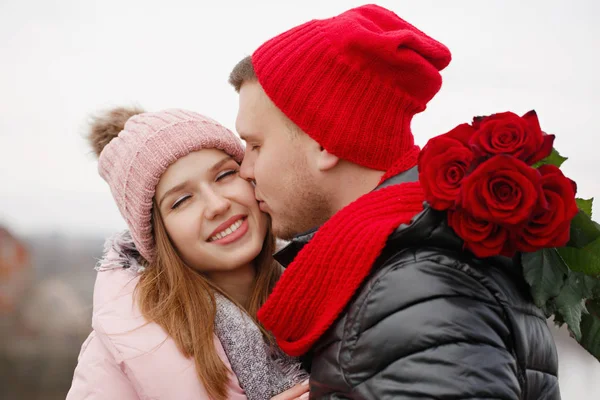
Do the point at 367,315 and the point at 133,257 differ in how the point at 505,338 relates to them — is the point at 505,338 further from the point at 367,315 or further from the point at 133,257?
the point at 133,257

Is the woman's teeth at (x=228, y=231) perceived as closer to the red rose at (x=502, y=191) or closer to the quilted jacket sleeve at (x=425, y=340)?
the quilted jacket sleeve at (x=425, y=340)

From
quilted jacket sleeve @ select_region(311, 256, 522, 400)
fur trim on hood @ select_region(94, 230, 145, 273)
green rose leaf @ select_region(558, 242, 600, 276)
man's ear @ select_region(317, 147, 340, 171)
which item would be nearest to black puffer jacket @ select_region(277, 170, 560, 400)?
quilted jacket sleeve @ select_region(311, 256, 522, 400)

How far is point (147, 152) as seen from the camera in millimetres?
2047

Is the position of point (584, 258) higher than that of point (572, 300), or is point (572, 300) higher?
point (584, 258)

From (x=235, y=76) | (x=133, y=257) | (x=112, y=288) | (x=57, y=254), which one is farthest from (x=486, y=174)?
(x=57, y=254)

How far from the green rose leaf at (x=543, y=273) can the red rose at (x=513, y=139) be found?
25cm

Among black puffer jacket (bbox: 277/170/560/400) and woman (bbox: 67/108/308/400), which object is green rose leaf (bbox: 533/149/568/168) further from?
woman (bbox: 67/108/308/400)

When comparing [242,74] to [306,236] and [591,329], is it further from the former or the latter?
[591,329]

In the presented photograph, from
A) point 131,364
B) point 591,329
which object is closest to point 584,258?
point 591,329

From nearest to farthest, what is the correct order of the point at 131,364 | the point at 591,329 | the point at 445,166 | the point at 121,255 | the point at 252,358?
the point at 445,166
the point at 591,329
the point at 131,364
the point at 252,358
the point at 121,255

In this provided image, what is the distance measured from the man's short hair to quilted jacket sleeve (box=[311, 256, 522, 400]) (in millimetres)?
985

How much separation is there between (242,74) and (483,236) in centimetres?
118

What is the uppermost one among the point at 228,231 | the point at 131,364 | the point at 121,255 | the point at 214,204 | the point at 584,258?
the point at 584,258

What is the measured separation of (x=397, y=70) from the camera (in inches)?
68.6
